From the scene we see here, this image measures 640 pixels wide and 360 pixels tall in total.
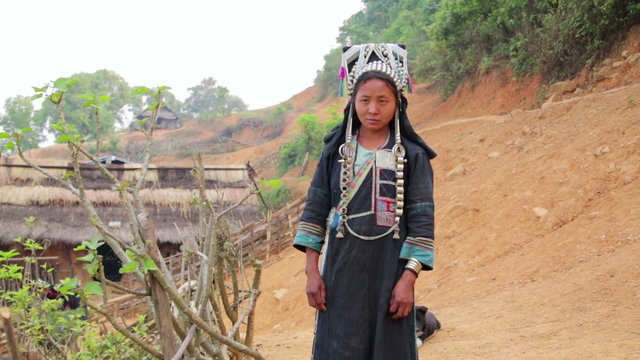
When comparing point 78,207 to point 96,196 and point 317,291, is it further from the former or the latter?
point 317,291

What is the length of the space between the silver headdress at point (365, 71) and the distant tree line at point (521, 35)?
8.67m

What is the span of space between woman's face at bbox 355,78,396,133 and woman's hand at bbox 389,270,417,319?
0.63 meters

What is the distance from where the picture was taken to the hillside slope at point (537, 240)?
152 inches

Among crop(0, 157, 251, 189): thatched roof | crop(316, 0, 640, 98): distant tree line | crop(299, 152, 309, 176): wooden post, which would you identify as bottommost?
crop(299, 152, 309, 176): wooden post

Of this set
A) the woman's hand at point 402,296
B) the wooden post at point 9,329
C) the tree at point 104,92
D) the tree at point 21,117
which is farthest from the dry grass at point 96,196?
the tree at point 21,117

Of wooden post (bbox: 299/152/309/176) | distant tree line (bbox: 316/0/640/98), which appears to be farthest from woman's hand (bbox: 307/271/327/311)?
wooden post (bbox: 299/152/309/176)

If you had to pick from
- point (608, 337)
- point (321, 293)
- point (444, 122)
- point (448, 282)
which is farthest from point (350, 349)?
point (444, 122)

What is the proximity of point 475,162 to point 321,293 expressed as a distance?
821 centimetres

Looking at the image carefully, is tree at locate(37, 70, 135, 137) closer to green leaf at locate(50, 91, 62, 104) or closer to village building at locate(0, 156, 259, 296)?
village building at locate(0, 156, 259, 296)

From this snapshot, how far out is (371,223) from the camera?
212 centimetres

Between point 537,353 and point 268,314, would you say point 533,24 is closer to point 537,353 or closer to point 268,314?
point 268,314

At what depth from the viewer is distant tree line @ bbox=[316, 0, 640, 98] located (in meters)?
9.74

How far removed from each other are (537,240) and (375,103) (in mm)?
4867

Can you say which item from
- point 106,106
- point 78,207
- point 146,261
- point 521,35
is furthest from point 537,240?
point 106,106
